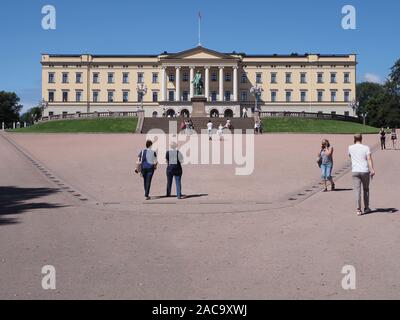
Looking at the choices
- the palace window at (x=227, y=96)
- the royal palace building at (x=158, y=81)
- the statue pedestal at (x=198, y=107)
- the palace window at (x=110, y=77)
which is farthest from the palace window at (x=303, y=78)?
the statue pedestal at (x=198, y=107)

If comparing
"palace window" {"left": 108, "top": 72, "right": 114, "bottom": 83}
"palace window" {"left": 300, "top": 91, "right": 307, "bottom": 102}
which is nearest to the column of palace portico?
"palace window" {"left": 108, "top": 72, "right": 114, "bottom": 83}

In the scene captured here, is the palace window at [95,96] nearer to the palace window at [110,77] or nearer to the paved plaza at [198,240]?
the palace window at [110,77]

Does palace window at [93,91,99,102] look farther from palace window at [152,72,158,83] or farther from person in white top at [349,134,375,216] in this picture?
person in white top at [349,134,375,216]

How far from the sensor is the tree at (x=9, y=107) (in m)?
143

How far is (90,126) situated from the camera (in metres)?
71.1

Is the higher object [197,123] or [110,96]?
[110,96]

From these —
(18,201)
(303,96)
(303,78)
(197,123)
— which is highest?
(303,78)

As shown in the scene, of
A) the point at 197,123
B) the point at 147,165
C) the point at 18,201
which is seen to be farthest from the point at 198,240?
the point at 197,123

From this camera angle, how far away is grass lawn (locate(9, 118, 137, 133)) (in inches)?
2670

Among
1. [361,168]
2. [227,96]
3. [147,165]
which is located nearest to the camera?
[361,168]

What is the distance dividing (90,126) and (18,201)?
56616 millimetres

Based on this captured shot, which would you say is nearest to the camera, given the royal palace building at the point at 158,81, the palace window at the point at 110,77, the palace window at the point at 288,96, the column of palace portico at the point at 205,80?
the column of palace portico at the point at 205,80

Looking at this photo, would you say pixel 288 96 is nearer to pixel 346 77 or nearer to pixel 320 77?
pixel 320 77

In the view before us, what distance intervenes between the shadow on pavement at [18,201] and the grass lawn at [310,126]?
172ft
